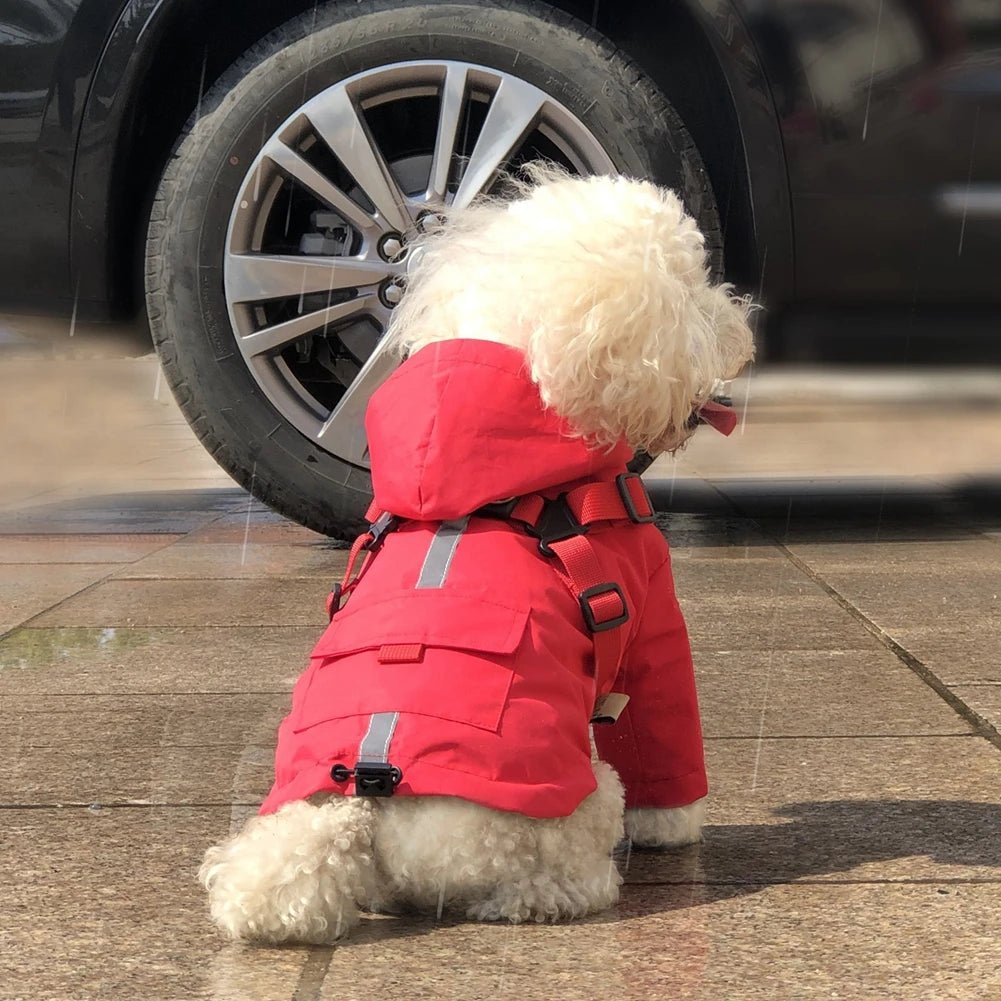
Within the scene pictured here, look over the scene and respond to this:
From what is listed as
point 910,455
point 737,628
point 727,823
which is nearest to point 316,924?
point 727,823

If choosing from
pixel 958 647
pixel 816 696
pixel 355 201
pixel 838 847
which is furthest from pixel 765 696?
pixel 355 201

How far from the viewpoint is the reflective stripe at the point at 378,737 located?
2.00 m

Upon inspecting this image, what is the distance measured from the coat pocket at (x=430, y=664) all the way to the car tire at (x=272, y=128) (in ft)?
7.20

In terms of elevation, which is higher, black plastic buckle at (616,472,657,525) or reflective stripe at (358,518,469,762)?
black plastic buckle at (616,472,657,525)

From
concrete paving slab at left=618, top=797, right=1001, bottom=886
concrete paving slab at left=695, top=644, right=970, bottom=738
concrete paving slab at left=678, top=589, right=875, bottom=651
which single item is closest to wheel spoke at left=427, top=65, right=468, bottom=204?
concrete paving slab at left=678, top=589, right=875, bottom=651

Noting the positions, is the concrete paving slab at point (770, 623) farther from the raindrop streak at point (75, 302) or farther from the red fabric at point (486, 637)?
the raindrop streak at point (75, 302)

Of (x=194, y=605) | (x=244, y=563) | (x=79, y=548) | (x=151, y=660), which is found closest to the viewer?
(x=151, y=660)

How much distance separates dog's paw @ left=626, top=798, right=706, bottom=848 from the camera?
2.39 metres

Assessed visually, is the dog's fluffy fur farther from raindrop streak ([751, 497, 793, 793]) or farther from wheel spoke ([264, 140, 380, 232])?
wheel spoke ([264, 140, 380, 232])

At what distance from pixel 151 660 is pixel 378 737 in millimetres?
1631

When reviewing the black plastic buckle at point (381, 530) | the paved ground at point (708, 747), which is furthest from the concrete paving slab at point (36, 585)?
the black plastic buckle at point (381, 530)

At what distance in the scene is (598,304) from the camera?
2.14m

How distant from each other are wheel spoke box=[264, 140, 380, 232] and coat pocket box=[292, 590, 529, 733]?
228 centimetres

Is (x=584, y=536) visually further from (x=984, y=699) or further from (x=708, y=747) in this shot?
(x=984, y=699)
